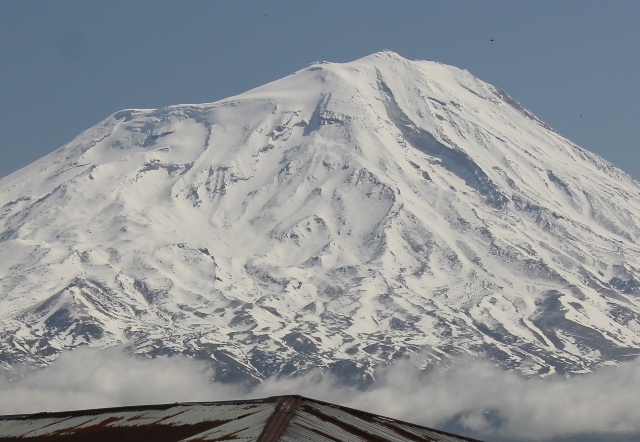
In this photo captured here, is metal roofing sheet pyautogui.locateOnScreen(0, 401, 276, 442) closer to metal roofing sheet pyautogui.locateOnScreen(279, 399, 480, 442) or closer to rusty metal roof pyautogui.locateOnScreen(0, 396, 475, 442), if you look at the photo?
rusty metal roof pyautogui.locateOnScreen(0, 396, 475, 442)

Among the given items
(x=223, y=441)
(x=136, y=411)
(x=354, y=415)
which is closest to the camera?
(x=223, y=441)

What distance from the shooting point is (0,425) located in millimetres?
55500

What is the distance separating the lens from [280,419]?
1583 inches

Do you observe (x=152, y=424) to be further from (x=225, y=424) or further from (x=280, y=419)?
(x=280, y=419)

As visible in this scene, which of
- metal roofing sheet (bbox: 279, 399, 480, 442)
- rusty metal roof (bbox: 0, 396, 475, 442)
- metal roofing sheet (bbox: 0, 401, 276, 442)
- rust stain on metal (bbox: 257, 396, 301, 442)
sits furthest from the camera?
metal roofing sheet (bbox: 0, 401, 276, 442)

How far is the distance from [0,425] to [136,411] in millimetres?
7036

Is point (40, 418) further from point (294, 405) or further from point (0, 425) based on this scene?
point (294, 405)

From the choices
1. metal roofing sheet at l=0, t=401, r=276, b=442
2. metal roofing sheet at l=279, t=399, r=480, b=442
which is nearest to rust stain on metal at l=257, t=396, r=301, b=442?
metal roofing sheet at l=279, t=399, r=480, b=442

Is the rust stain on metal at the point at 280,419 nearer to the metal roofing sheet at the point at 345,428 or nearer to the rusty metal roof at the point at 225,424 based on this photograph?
the rusty metal roof at the point at 225,424

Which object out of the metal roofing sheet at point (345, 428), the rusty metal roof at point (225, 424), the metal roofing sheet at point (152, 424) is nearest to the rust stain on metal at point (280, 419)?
the rusty metal roof at point (225, 424)

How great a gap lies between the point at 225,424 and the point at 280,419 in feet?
10.8

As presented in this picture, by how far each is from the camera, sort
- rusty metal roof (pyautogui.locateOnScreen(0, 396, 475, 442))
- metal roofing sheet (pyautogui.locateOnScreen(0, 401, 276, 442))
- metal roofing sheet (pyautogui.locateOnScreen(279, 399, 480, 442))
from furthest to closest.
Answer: metal roofing sheet (pyautogui.locateOnScreen(0, 401, 276, 442)), rusty metal roof (pyautogui.locateOnScreen(0, 396, 475, 442)), metal roofing sheet (pyautogui.locateOnScreen(279, 399, 480, 442))

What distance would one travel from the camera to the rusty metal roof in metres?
39.5

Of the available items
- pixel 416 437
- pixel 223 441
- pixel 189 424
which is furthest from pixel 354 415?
pixel 223 441
